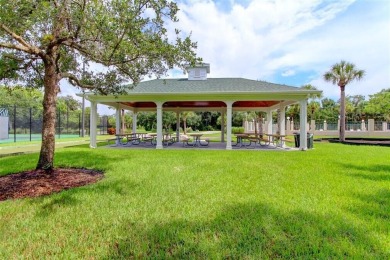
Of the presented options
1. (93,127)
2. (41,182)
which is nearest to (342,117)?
(93,127)

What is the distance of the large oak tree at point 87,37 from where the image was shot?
5812 mm

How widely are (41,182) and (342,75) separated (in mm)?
24876

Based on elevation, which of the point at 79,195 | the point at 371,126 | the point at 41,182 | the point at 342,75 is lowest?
the point at 79,195

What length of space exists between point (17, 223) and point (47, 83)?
173 inches

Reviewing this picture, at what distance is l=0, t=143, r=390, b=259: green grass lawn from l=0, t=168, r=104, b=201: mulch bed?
1.72 ft

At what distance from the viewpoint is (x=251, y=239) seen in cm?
339

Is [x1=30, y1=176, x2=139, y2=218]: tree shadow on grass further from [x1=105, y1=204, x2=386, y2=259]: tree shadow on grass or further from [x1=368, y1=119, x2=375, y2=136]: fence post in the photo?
[x1=368, y1=119, x2=375, y2=136]: fence post

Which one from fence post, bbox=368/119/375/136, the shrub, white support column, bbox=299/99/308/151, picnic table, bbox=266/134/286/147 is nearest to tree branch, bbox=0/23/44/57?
picnic table, bbox=266/134/286/147

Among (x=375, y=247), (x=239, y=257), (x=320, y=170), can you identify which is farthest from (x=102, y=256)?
(x=320, y=170)

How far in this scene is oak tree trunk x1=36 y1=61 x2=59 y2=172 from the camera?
680 centimetres

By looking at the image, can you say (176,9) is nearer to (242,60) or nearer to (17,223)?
(17,223)

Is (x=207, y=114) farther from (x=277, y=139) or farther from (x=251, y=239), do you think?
(x=251, y=239)

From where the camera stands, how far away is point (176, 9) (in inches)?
255

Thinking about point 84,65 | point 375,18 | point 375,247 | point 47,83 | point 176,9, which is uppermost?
point 375,18
